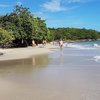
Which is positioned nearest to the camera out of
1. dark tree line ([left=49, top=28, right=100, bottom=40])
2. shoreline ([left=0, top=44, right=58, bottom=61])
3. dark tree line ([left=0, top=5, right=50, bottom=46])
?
shoreline ([left=0, top=44, right=58, bottom=61])

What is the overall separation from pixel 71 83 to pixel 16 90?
7.03 feet

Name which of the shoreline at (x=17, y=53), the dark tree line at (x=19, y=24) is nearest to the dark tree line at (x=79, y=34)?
the dark tree line at (x=19, y=24)

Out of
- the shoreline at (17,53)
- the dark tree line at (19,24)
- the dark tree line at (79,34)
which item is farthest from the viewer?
the dark tree line at (79,34)

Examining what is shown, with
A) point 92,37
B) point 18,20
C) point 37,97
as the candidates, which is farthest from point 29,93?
point 92,37

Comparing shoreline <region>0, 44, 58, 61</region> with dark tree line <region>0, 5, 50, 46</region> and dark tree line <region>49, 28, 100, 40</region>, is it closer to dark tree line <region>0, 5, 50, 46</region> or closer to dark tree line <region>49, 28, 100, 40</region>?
dark tree line <region>0, 5, 50, 46</region>

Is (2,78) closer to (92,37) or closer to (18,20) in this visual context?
(18,20)

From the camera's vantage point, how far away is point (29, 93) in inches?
342

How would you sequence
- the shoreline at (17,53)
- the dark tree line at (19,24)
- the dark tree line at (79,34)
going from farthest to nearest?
the dark tree line at (79,34) → the dark tree line at (19,24) → the shoreline at (17,53)

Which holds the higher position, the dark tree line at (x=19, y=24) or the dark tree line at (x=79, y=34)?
the dark tree line at (x=19, y=24)

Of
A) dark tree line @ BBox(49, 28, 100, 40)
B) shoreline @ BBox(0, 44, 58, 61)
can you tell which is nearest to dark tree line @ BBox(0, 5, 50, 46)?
shoreline @ BBox(0, 44, 58, 61)

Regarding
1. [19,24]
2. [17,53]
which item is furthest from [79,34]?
[17,53]

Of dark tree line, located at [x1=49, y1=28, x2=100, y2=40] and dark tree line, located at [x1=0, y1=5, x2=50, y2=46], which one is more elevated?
dark tree line, located at [x1=0, y1=5, x2=50, y2=46]

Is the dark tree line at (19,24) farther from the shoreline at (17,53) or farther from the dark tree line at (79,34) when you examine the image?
the dark tree line at (79,34)

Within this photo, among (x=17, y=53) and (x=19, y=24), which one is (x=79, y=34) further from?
(x=17, y=53)
